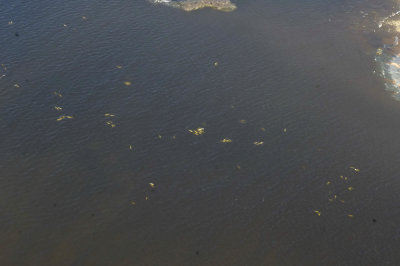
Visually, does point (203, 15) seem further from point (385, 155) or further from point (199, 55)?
point (385, 155)

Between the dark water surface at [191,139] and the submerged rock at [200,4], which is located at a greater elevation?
the submerged rock at [200,4]

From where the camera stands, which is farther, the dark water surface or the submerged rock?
the submerged rock

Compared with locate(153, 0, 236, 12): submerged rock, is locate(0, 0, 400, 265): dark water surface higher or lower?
lower

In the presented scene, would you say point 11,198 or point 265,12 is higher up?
point 265,12

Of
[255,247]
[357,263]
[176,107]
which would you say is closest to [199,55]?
[176,107]

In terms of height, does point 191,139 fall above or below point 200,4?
below
